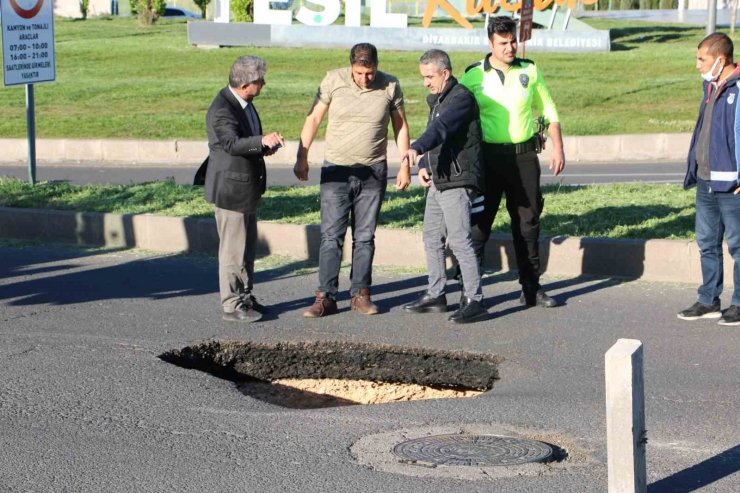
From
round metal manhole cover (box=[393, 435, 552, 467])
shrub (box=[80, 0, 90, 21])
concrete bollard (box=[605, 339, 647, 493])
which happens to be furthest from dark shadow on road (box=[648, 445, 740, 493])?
shrub (box=[80, 0, 90, 21])

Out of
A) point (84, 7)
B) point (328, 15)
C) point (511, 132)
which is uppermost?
point (84, 7)

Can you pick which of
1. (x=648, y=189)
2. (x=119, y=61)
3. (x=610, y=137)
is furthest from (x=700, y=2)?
(x=648, y=189)

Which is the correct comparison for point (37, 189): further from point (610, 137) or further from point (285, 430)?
point (610, 137)

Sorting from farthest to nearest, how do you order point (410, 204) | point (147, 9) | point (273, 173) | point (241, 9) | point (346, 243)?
point (147, 9), point (241, 9), point (273, 173), point (410, 204), point (346, 243)

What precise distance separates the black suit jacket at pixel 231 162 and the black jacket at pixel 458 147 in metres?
1.14

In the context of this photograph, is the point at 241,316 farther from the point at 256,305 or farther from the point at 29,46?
the point at 29,46

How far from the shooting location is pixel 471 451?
5.05 meters

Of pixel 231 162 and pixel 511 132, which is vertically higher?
pixel 511 132

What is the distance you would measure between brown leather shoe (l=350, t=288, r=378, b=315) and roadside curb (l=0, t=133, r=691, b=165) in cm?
992

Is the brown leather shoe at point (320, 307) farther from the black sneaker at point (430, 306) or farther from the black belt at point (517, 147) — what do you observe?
the black belt at point (517, 147)

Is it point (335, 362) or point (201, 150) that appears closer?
point (335, 362)

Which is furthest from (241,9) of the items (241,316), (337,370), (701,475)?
(701,475)

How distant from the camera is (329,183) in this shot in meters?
7.86

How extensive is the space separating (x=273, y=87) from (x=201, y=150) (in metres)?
8.45
